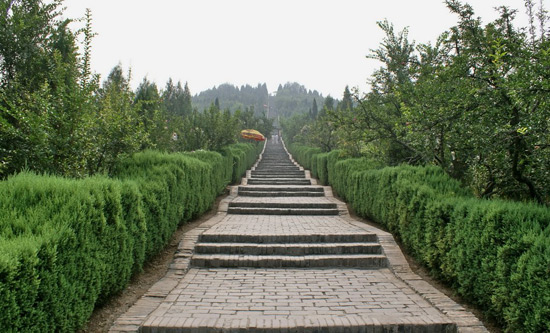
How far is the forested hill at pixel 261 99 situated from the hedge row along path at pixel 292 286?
385 ft

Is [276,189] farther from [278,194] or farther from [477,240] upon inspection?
[477,240]

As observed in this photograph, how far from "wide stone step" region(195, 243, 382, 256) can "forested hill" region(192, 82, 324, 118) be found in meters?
118

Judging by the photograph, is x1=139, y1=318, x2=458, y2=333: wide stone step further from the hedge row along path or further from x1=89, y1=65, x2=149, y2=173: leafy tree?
x1=89, y1=65, x2=149, y2=173: leafy tree

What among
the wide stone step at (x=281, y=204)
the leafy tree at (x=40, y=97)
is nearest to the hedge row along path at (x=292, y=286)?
the wide stone step at (x=281, y=204)

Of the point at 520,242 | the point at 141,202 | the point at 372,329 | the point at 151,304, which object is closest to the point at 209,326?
the point at 151,304

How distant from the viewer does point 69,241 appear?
3.22 metres

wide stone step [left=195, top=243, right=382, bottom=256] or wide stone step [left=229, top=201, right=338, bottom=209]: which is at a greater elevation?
wide stone step [left=229, top=201, right=338, bottom=209]

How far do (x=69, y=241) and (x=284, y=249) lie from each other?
Result: 412 centimetres

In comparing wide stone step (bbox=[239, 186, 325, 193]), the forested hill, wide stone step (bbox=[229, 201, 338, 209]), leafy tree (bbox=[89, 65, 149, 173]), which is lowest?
wide stone step (bbox=[229, 201, 338, 209])

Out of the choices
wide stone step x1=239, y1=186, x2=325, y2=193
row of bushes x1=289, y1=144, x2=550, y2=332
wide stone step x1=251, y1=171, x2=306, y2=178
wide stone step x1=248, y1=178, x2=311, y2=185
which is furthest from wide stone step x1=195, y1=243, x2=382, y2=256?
wide stone step x1=251, y1=171, x2=306, y2=178

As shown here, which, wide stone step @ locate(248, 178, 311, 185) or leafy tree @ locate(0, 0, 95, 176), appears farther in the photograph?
wide stone step @ locate(248, 178, 311, 185)

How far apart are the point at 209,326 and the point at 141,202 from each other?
87.2 inches

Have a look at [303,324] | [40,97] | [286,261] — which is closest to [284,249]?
[286,261]

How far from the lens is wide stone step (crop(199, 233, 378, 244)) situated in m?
7.10
